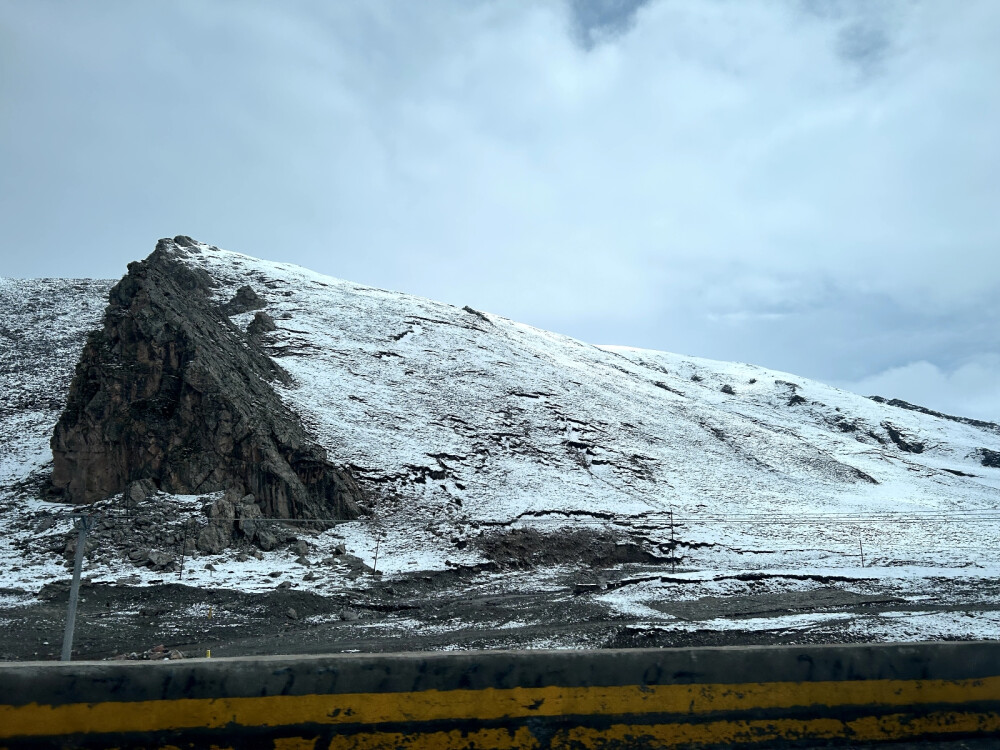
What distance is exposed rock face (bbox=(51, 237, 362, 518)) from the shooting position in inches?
965

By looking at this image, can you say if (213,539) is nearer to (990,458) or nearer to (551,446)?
(551,446)

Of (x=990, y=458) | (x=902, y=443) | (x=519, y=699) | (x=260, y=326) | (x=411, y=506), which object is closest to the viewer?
(x=519, y=699)

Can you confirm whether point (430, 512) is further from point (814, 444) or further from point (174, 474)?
point (814, 444)

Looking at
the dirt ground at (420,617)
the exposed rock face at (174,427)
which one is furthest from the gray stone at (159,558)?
the exposed rock face at (174,427)

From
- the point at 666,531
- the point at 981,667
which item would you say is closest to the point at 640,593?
the point at 666,531

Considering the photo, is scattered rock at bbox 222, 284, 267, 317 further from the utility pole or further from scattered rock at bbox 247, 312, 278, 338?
the utility pole

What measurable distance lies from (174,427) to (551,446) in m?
19.6

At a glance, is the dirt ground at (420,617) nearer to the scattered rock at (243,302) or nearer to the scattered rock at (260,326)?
the scattered rock at (260,326)

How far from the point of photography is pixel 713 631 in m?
13.2

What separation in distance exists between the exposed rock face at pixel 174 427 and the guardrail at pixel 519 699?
72.5ft

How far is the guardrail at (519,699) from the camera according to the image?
134 inches

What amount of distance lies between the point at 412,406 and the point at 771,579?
23.2 m

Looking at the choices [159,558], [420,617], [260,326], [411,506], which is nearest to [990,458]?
[411,506]

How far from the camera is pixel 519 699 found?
12.2ft
